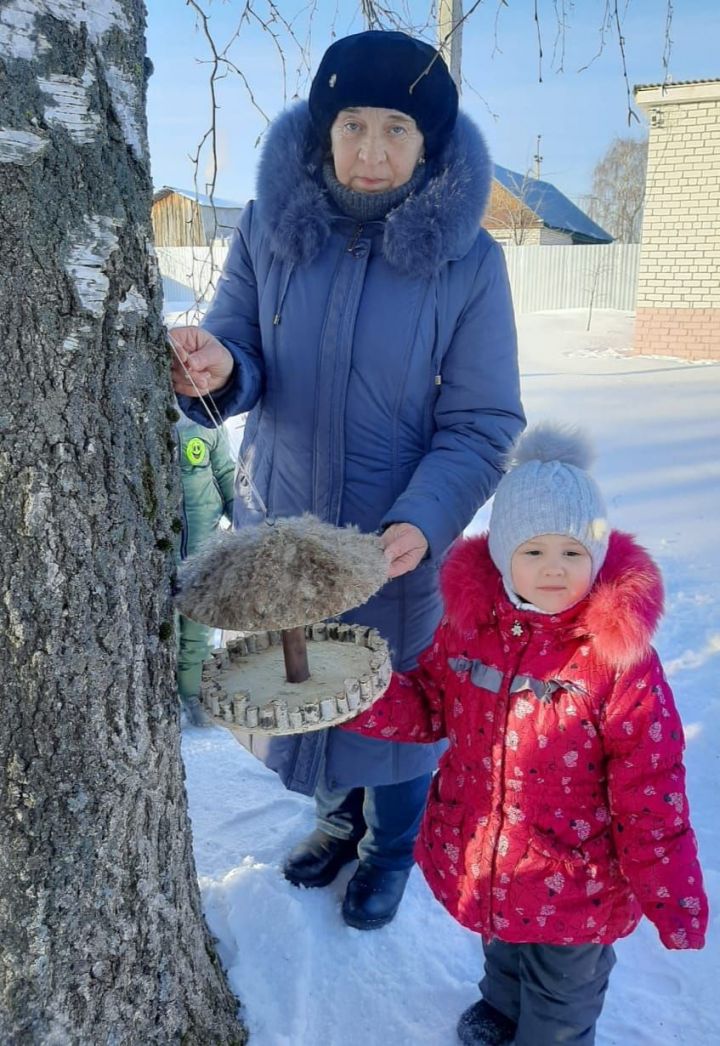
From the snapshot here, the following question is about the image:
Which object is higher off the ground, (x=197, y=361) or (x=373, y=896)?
(x=197, y=361)

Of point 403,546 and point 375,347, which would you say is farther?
point 375,347

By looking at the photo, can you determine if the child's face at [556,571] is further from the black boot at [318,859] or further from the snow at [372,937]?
the black boot at [318,859]

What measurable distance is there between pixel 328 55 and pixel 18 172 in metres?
1.00

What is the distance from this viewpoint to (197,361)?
156 cm

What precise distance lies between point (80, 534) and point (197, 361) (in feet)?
1.55

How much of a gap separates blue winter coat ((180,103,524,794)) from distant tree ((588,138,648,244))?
1529 inches

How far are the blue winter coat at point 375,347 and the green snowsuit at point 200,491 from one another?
1.06 m

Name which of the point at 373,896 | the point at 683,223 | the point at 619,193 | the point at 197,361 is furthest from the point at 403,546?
the point at 619,193

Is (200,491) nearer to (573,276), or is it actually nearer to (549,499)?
(549,499)

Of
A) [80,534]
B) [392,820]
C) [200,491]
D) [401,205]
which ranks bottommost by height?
[392,820]

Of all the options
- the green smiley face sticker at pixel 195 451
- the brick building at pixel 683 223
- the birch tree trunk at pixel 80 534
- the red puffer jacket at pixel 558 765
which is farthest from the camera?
the brick building at pixel 683 223

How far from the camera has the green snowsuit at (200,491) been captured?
303 centimetres

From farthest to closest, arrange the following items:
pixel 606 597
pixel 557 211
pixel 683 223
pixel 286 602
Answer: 1. pixel 557 211
2. pixel 683 223
3. pixel 606 597
4. pixel 286 602

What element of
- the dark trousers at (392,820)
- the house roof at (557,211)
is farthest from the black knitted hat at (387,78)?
the house roof at (557,211)
